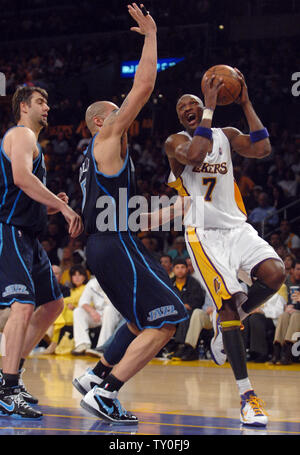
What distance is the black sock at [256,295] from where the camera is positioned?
434 cm

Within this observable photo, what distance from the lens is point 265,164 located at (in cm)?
1233

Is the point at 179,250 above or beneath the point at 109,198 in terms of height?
beneath

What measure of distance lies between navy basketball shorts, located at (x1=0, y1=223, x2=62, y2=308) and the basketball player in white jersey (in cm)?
104

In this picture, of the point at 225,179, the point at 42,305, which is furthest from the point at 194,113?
the point at 42,305

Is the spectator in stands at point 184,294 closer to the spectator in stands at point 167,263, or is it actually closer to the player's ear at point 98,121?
the spectator in stands at point 167,263

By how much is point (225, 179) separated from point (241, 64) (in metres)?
11.2

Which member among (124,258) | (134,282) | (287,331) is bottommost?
(287,331)

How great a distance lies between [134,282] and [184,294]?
15.7 ft

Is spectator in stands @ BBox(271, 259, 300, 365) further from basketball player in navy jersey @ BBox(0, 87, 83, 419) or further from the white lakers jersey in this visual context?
basketball player in navy jersey @ BBox(0, 87, 83, 419)

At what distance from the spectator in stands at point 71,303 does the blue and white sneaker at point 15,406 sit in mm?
5065

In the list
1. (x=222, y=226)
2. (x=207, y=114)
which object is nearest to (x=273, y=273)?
(x=222, y=226)

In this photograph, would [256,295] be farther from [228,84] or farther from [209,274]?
[228,84]

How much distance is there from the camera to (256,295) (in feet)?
14.4

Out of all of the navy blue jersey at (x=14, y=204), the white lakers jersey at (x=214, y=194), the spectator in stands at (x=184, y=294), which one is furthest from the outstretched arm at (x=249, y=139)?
the spectator in stands at (x=184, y=294)
